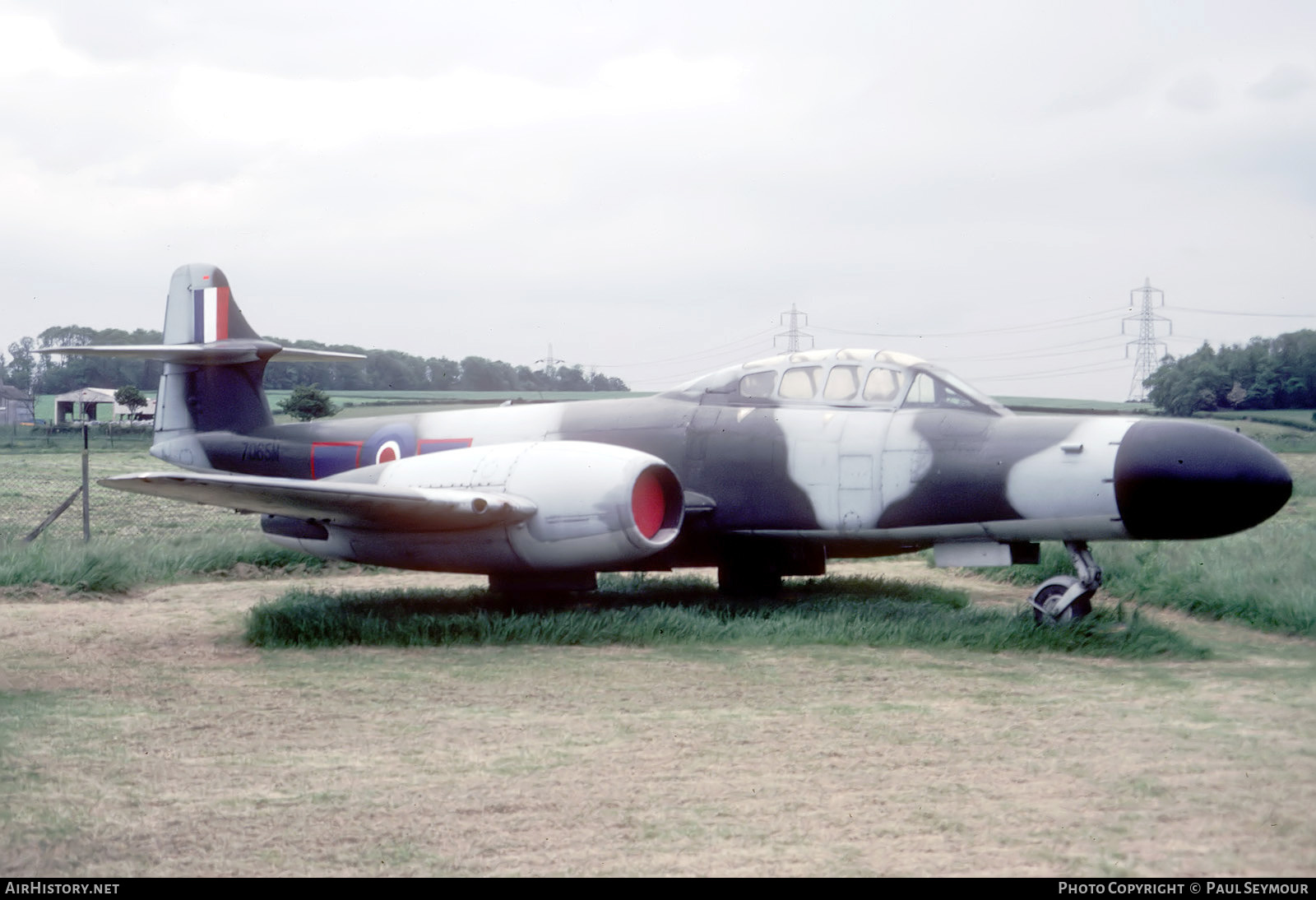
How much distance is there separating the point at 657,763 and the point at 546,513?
3755mm

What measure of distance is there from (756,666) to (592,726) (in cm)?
173

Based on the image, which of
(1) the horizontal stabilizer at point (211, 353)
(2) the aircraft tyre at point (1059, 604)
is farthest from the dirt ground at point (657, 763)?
(1) the horizontal stabilizer at point (211, 353)

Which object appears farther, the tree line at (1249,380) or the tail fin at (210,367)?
the tree line at (1249,380)

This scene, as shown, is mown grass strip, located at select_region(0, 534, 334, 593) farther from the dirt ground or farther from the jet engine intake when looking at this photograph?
the dirt ground

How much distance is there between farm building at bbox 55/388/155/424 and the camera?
44906 millimetres

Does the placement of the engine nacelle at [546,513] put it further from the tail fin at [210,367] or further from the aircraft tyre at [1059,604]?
the tail fin at [210,367]

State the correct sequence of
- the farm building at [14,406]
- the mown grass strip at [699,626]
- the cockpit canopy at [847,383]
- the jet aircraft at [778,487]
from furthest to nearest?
the farm building at [14,406] < the cockpit canopy at [847,383] < the mown grass strip at [699,626] < the jet aircraft at [778,487]

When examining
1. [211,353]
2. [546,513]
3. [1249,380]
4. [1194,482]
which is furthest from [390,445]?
[1249,380]

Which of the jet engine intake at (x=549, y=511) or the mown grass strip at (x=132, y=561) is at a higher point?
the jet engine intake at (x=549, y=511)

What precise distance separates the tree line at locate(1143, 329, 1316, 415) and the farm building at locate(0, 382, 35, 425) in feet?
143

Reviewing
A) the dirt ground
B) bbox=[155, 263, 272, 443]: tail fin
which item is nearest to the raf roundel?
bbox=[155, 263, 272, 443]: tail fin

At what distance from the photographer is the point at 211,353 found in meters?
11.9

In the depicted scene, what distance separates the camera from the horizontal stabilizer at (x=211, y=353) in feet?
38.3

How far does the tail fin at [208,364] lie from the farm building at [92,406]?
34.6m
